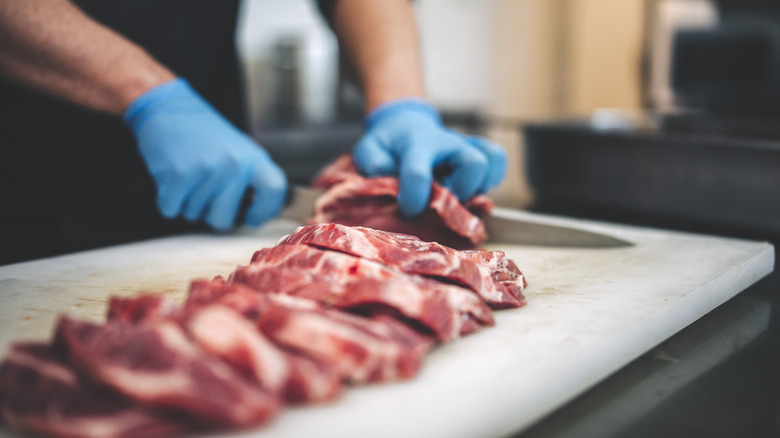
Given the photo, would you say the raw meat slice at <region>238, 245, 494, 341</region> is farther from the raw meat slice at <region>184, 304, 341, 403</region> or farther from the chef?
the chef

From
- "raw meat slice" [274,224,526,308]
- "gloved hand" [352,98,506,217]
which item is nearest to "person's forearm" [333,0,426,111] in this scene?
"gloved hand" [352,98,506,217]

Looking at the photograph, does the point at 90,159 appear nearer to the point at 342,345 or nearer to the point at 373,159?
the point at 373,159

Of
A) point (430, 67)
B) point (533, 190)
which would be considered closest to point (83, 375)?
point (533, 190)

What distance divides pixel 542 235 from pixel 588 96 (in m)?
5.34

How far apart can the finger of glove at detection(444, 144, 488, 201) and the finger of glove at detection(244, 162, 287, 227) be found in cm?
54

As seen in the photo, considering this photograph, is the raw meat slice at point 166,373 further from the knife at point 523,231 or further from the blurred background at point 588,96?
the blurred background at point 588,96

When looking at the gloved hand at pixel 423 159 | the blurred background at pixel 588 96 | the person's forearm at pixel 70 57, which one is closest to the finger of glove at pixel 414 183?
the gloved hand at pixel 423 159

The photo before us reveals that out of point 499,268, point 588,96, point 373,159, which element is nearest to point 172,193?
point 373,159

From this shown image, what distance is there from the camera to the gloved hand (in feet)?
Result: 6.22

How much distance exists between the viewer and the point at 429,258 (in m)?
1.39

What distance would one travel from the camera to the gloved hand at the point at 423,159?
1.90 metres

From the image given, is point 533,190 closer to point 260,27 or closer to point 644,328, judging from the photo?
point 644,328

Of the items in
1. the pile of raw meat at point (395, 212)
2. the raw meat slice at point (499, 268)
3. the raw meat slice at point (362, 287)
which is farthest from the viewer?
the pile of raw meat at point (395, 212)

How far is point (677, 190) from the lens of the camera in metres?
2.48
